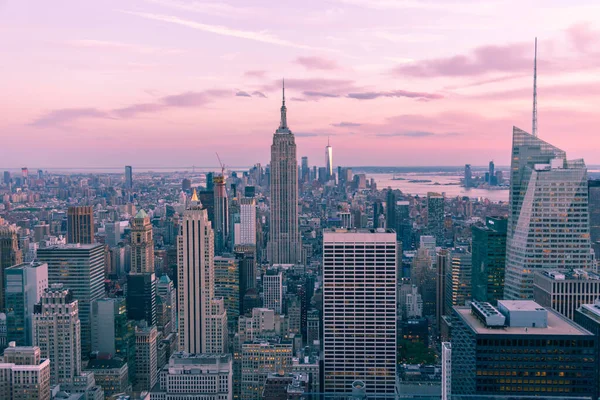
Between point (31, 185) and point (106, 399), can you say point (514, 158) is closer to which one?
point (106, 399)

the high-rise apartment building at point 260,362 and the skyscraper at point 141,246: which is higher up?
the skyscraper at point 141,246

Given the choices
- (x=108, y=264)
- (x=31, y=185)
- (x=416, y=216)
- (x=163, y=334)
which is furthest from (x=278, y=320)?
(x=416, y=216)

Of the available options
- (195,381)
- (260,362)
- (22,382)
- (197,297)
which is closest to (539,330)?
(195,381)

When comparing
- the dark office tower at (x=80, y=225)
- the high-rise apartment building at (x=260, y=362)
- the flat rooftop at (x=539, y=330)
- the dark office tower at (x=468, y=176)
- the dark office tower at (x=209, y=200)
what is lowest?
the high-rise apartment building at (x=260, y=362)

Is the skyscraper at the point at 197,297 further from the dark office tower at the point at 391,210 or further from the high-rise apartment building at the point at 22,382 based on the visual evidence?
the dark office tower at the point at 391,210

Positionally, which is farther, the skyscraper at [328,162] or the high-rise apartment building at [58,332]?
the skyscraper at [328,162]

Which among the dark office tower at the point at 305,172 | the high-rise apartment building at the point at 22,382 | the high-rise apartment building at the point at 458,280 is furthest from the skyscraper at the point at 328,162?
the high-rise apartment building at the point at 22,382

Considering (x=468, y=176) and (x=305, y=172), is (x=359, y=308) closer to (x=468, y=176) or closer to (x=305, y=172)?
(x=468, y=176)

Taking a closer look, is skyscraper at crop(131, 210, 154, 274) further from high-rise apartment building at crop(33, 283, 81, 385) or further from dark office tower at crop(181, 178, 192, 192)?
high-rise apartment building at crop(33, 283, 81, 385)

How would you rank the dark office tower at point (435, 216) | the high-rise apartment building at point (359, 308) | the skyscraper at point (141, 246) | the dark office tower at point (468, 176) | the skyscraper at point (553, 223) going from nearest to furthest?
the skyscraper at point (553, 223), the high-rise apartment building at point (359, 308), the dark office tower at point (468, 176), the skyscraper at point (141, 246), the dark office tower at point (435, 216)
